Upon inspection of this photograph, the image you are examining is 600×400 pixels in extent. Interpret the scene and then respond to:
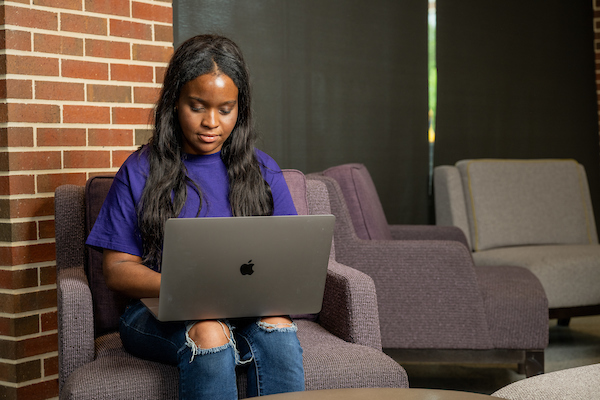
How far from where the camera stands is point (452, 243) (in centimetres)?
243

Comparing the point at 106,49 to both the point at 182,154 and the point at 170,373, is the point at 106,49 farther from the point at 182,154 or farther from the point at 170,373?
the point at 170,373

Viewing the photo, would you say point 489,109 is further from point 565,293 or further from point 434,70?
point 565,293

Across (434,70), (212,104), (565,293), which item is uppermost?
(434,70)

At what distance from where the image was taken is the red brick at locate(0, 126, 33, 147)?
211cm

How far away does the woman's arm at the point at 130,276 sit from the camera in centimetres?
Answer: 149

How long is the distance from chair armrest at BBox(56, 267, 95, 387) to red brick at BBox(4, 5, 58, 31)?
1.02 meters

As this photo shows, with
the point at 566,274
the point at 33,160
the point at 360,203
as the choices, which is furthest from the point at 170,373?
the point at 566,274

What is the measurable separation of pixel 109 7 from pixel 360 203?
1238mm

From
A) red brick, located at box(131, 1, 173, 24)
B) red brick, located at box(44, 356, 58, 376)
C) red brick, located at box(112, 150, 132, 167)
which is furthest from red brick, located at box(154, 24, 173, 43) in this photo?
red brick, located at box(44, 356, 58, 376)

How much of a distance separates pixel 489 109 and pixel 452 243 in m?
2.00

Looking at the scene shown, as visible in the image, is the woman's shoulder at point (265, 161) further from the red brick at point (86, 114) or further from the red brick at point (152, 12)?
the red brick at point (152, 12)

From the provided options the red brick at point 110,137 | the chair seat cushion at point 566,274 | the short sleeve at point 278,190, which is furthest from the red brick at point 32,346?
the chair seat cushion at point 566,274

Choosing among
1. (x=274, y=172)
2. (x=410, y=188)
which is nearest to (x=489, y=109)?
(x=410, y=188)

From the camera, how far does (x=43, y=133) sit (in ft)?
7.21
